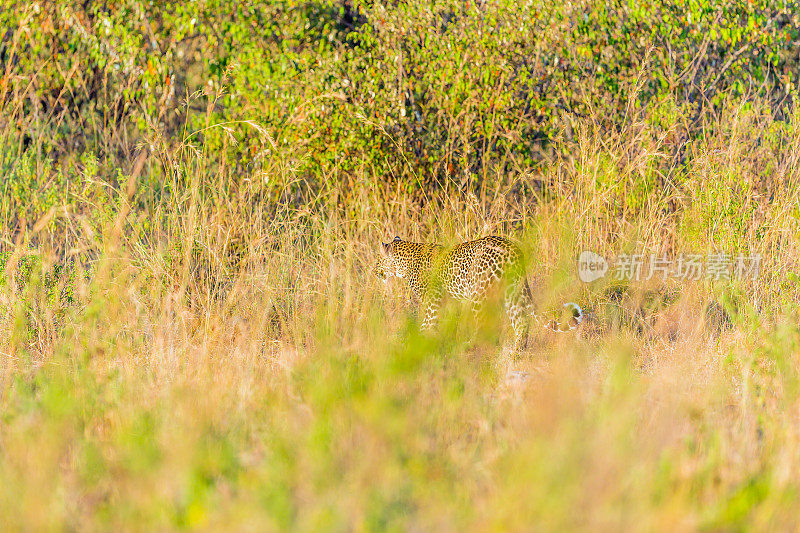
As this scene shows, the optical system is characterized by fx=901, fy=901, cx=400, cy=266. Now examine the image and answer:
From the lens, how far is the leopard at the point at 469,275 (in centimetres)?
517

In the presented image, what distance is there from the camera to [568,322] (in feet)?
16.6

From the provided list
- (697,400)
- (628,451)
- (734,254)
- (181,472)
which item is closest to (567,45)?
(734,254)

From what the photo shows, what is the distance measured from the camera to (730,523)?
101 inches

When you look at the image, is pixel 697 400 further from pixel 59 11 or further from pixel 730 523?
pixel 59 11

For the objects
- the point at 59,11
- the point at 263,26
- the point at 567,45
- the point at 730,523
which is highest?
the point at 567,45

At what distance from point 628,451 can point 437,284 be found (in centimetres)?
293

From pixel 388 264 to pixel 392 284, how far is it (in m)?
0.17

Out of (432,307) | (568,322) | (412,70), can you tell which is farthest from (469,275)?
(412,70)

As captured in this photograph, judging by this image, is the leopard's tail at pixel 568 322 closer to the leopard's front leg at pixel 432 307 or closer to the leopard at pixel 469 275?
the leopard at pixel 469 275

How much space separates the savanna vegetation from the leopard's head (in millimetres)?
99

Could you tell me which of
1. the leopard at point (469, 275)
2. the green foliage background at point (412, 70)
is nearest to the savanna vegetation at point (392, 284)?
the green foliage background at point (412, 70)

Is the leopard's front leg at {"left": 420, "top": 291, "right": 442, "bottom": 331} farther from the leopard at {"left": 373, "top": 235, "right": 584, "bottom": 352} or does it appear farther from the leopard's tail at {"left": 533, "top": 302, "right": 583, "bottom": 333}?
the leopard's tail at {"left": 533, "top": 302, "right": 583, "bottom": 333}

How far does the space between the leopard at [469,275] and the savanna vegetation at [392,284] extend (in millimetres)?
148

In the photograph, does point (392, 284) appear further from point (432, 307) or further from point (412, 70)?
point (412, 70)
